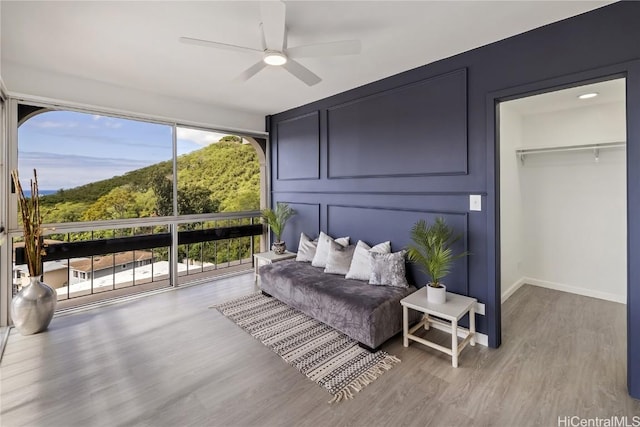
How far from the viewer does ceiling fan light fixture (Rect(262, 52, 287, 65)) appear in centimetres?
216

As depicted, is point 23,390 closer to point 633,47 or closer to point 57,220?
point 57,220

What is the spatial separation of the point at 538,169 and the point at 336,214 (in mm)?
2820

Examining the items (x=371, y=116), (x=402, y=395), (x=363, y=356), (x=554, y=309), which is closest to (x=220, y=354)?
(x=363, y=356)

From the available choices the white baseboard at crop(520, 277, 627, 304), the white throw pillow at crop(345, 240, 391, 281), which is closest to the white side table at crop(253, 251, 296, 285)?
the white throw pillow at crop(345, 240, 391, 281)

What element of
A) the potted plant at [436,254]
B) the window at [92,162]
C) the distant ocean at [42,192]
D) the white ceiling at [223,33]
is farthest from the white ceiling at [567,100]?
the distant ocean at [42,192]

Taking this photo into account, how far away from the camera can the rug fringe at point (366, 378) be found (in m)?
1.94

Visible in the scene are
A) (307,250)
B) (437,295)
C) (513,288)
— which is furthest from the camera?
(307,250)

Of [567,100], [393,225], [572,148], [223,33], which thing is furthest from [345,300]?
[567,100]

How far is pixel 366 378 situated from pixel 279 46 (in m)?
2.50

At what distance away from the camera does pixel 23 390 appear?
1.99m

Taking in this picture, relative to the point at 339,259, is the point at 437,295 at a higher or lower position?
lower

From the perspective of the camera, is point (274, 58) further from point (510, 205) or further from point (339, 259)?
point (510, 205)

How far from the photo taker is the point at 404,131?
3.16 meters

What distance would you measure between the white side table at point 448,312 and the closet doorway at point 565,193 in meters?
1.32
